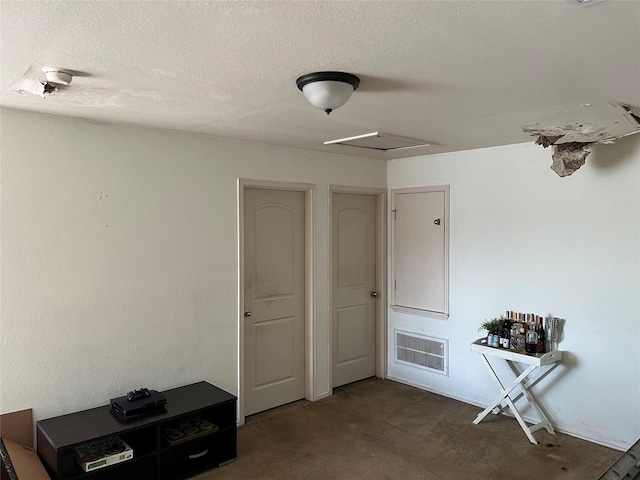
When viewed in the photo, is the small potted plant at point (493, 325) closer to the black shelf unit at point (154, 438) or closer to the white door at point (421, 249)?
the white door at point (421, 249)

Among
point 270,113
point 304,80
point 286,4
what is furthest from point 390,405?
point 286,4

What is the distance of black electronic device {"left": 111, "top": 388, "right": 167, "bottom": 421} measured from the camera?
9.61ft

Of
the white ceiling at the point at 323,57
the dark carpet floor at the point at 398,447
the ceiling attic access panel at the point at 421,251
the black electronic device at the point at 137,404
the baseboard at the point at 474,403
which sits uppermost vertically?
the white ceiling at the point at 323,57

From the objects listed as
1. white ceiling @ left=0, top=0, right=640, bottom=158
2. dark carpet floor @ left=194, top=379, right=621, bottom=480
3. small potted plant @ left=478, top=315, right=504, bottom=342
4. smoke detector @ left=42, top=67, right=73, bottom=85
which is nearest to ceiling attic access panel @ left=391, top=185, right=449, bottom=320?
small potted plant @ left=478, top=315, right=504, bottom=342

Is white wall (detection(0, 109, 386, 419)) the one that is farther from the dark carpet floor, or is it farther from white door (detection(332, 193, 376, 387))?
white door (detection(332, 193, 376, 387))

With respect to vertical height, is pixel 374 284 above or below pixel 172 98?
below

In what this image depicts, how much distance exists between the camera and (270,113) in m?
2.86

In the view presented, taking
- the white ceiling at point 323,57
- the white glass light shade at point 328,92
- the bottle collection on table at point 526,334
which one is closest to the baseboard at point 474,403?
the bottle collection on table at point 526,334

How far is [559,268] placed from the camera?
3.76 meters

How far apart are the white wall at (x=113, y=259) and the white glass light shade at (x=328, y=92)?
1661 millimetres

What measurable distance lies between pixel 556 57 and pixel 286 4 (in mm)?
1113

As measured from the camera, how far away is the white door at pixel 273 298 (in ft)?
13.3

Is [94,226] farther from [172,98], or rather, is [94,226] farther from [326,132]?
[326,132]

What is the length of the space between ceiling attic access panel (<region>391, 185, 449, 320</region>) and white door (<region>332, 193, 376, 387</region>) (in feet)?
0.83
